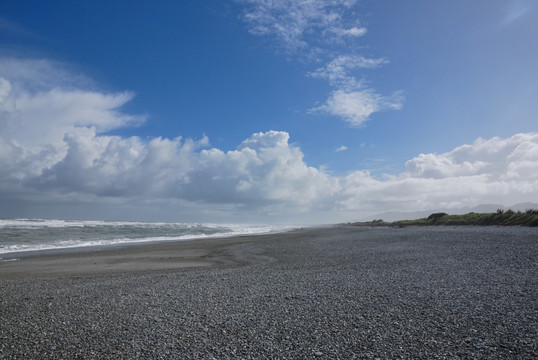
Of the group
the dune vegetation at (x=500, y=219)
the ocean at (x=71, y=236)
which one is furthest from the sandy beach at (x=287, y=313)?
the dune vegetation at (x=500, y=219)

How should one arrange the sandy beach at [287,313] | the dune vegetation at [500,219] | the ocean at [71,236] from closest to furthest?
1. the sandy beach at [287,313]
2. the ocean at [71,236]
3. the dune vegetation at [500,219]

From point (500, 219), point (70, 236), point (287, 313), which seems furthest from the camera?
point (70, 236)

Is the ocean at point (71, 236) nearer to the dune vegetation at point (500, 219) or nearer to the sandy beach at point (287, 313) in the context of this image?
the sandy beach at point (287, 313)

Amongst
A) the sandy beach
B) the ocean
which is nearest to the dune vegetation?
the sandy beach

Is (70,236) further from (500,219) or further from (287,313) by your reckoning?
(500,219)

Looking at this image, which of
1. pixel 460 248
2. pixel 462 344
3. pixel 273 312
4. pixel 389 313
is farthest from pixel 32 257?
pixel 460 248

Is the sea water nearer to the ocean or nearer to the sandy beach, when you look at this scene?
the ocean

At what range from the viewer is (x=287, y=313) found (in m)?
6.35

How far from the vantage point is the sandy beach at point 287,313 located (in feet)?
15.7

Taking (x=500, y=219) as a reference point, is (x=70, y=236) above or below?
below

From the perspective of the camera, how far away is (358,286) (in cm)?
826

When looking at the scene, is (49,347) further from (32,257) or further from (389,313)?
(32,257)

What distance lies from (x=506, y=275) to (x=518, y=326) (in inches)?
169

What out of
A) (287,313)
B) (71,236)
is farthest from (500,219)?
(71,236)
